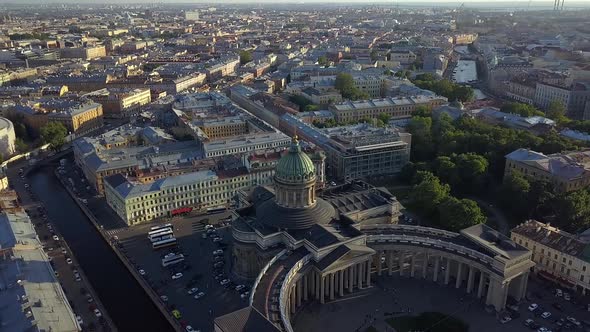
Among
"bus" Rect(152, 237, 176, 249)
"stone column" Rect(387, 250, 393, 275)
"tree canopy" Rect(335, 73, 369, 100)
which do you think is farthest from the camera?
"tree canopy" Rect(335, 73, 369, 100)

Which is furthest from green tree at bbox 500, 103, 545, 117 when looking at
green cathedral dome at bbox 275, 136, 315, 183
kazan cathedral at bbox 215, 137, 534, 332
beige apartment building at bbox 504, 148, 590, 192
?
green cathedral dome at bbox 275, 136, 315, 183

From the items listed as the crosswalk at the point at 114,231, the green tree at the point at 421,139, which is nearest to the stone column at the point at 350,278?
the crosswalk at the point at 114,231

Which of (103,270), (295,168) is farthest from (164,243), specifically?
(295,168)

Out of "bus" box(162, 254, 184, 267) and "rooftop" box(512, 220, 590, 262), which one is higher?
"rooftop" box(512, 220, 590, 262)

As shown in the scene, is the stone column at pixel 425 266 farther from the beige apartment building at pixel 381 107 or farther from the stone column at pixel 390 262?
→ the beige apartment building at pixel 381 107

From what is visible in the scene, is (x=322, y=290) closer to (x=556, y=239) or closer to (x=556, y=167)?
(x=556, y=239)

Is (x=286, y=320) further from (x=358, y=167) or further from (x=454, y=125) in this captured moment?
(x=454, y=125)

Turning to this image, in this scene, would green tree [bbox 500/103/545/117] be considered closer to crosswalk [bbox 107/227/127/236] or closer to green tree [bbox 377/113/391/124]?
green tree [bbox 377/113/391/124]
